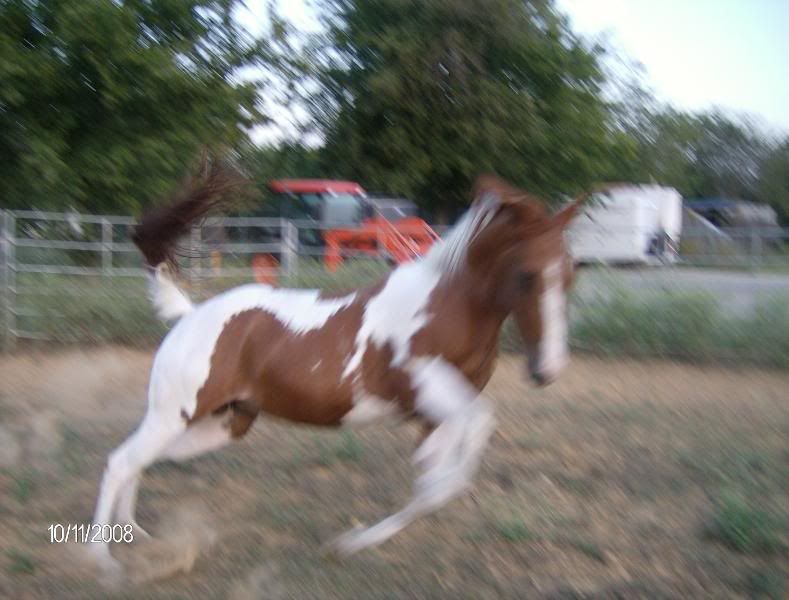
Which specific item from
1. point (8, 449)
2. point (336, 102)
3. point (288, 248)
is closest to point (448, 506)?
point (8, 449)

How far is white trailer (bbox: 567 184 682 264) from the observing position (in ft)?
66.2

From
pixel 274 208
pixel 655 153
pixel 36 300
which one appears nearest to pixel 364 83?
pixel 274 208

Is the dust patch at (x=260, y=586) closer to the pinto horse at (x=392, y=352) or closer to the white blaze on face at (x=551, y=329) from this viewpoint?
the pinto horse at (x=392, y=352)

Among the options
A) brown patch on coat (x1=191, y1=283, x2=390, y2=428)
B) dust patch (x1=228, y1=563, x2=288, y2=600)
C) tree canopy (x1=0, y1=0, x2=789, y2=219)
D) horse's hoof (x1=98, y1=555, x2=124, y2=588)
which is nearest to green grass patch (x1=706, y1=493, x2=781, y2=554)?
brown patch on coat (x1=191, y1=283, x2=390, y2=428)

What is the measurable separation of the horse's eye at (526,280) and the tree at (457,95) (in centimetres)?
1651

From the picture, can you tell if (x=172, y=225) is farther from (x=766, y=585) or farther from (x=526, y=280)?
(x=766, y=585)

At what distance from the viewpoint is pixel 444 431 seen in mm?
3523

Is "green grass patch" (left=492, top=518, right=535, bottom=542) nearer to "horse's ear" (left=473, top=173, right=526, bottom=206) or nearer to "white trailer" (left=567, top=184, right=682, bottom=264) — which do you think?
"horse's ear" (left=473, top=173, right=526, bottom=206)

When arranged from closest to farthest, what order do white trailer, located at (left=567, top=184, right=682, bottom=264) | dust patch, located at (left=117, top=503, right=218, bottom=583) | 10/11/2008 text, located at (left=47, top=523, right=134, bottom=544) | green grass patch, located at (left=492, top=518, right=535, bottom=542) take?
dust patch, located at (left=117, top=503, right=218, bottom=583)
10/11/2008 text, located at (left=47, top=523, right=134, bottom=544)
green grass patch, located at (left=492, top=518, right=535, bottom=542)
white trailer, located at (left=567, top=184, right=682, bottom=264)

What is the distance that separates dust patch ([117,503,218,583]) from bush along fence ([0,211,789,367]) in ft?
11.7

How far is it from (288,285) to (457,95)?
10.4 meters

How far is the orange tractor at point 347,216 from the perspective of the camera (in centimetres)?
1728

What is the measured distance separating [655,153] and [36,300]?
64.6ft

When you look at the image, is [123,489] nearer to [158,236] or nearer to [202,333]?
[202,333]
